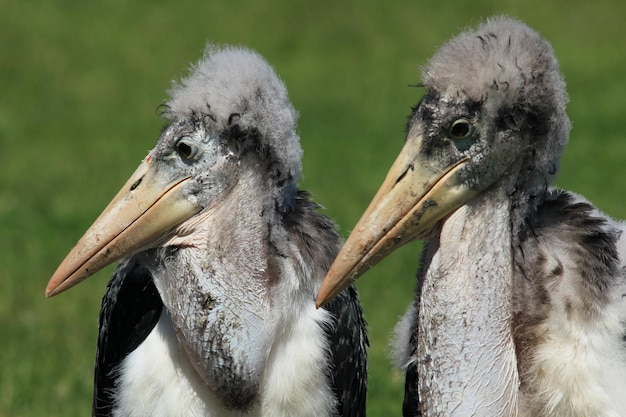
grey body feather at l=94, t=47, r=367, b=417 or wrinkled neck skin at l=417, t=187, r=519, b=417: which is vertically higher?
grey body feather at l=94, t=47, r=367, b=417

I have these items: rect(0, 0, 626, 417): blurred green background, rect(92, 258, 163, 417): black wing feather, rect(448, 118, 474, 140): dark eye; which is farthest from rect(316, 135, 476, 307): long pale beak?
rect(0, 0, 626, 417): blurred green background

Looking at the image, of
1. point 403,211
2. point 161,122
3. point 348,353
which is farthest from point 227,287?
point 161,122

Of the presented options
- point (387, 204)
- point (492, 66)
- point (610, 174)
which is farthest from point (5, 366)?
point (610, 174)

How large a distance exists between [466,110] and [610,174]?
437 inches

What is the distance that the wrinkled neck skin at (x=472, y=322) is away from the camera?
5.05 metres

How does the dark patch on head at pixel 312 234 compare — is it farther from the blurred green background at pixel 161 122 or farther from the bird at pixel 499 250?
the blurred green background at pixel 161 122

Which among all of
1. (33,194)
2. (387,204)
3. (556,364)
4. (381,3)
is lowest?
(556,364)

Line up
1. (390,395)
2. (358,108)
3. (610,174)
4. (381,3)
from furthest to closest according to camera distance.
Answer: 1. (381,3)
2. (358,108)
3. (610,174)
4. (390,395)

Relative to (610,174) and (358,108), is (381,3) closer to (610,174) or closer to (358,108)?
(358,108)

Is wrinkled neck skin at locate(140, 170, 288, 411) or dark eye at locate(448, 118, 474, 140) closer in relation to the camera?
dark eye at locate(448, 118, 474, 140)

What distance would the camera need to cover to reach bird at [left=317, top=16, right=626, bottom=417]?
504cm

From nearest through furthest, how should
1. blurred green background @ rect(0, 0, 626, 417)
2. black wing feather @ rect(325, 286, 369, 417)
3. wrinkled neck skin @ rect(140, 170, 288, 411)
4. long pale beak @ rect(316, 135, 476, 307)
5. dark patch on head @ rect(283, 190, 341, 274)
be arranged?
long pale beak @ rect(316, 135, 476, 307) → wrinkled neck skin @ rect(140, 170, 288, 411) → dark patch on head @ rect(283, 190, 341, 274) → black wing feather @ rect(325, 286, 369, 417) → blurred green background @ rect(0, 0, 626, 417)

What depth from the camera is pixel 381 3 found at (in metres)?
23.7

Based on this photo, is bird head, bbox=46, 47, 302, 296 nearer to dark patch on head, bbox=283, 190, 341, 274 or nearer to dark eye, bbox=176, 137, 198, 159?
dark eye, bbox=176, 137, 198, 159
